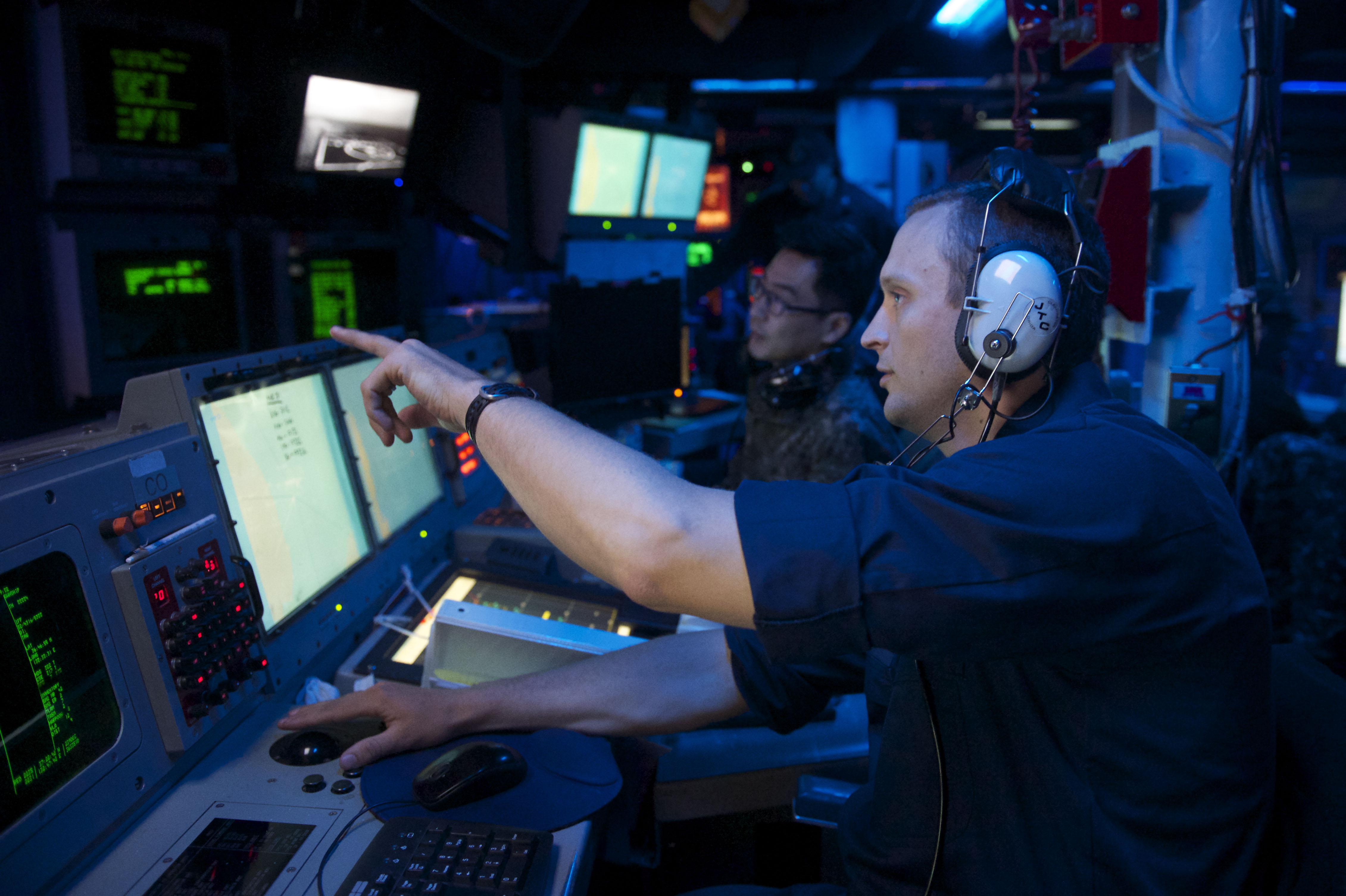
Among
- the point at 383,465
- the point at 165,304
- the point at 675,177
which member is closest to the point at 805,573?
the point at 383,465

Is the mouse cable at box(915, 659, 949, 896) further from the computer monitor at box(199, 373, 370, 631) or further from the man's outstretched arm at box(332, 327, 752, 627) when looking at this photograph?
the computer monitor at box(199, 373, 370, 631)

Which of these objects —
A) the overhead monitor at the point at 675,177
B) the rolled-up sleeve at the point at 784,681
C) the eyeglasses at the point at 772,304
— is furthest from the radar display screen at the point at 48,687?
the overhead monitor at the point at 675,177

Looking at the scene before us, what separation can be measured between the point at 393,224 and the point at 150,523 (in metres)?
2.50

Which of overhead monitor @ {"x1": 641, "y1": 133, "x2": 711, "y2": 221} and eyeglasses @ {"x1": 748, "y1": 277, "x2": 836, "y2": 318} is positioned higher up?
overhead monitor @ {"x1": 641, "y1": 133, "x2": 711, "y2": 221}

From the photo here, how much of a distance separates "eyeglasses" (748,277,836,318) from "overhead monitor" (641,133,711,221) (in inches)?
49.1

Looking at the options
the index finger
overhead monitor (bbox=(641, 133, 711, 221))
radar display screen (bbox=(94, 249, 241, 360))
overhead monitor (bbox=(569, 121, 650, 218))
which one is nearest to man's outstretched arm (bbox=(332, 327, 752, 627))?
the index finger

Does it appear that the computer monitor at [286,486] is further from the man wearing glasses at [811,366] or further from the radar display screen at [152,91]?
the radar display screen at [152,91]

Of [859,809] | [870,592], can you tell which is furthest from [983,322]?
[859,809]

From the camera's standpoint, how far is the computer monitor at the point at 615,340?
2.87 meters

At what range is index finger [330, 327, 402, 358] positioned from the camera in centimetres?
106

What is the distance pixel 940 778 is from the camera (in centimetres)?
95

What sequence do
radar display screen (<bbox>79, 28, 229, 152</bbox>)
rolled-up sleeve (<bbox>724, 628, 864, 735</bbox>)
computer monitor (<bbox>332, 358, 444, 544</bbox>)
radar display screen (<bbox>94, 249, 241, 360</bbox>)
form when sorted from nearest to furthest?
rolled-up sleeve (<bbox>724, 628, 864, 735</bbox>) → computer monitor (<bbox>332, 358, 444, 544</bbox>) → radar display screen (<bbox>79, 28, 229, 152</bbox>) → radar display screen (<bbox>94, 249, 241, 360</bbox>)

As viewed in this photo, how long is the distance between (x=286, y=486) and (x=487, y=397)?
63 cm

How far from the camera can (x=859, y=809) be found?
1.08 metres
